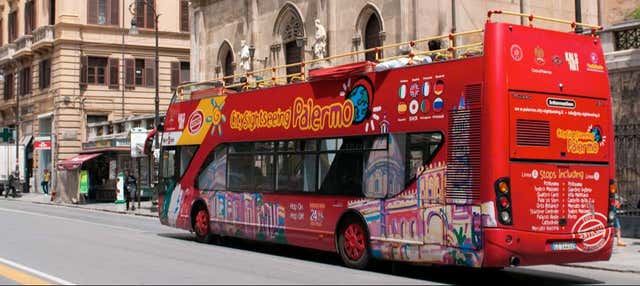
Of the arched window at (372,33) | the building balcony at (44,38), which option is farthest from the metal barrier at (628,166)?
the building balcony at (44,38)

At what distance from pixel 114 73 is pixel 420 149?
45.9 metres

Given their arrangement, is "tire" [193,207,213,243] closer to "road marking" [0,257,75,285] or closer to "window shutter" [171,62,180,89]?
"road marking" [0,257,75,285]

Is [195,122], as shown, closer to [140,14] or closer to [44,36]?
[140,14]

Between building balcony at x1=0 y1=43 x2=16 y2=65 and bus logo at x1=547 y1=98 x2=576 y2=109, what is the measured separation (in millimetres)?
56136

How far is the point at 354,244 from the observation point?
13812mm

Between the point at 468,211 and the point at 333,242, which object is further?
the point at 333,242

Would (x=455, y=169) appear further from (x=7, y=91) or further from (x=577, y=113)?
(x=7, y=91)

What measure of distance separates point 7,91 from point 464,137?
192 feet

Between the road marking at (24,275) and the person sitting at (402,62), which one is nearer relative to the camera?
the road marking at (24,275)

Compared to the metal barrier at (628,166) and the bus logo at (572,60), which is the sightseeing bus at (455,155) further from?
the metal barrier at (628,166)

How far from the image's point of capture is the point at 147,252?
15.8 metres

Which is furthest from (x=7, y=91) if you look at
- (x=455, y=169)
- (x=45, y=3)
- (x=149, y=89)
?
(x=455, y=169)

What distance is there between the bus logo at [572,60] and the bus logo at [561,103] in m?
0.52

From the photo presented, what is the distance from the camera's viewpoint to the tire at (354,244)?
13.5 m
